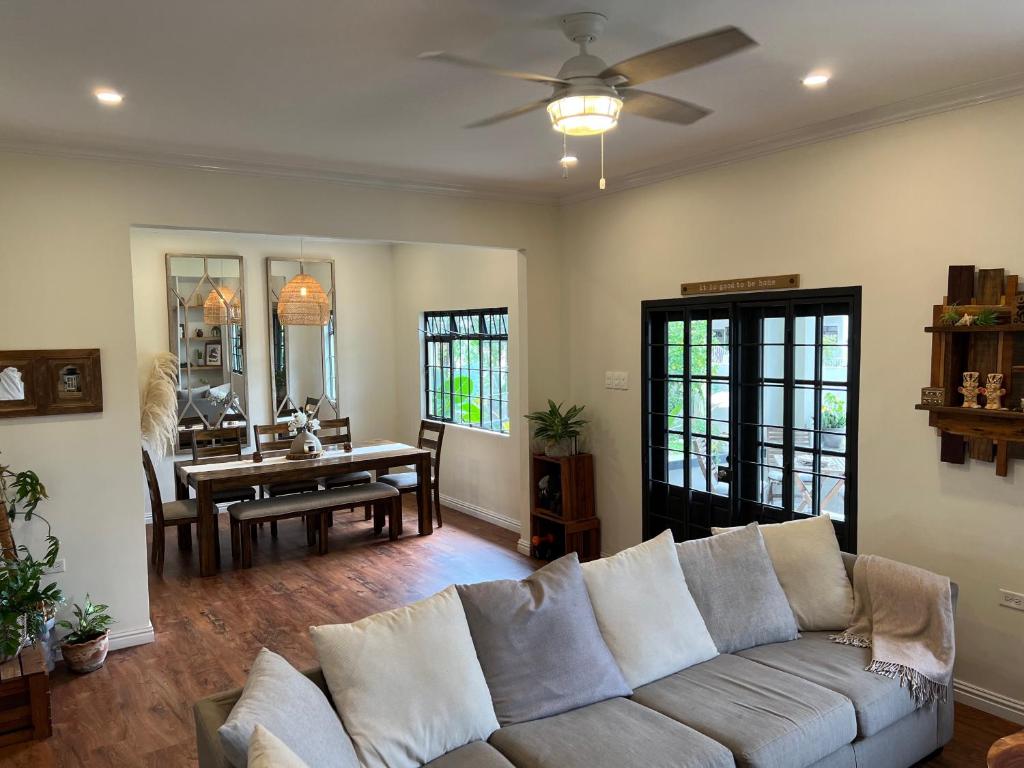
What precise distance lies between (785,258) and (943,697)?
→ 2295mm

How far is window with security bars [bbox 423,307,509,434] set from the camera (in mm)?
6879

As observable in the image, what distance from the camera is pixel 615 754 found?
87.1 inches

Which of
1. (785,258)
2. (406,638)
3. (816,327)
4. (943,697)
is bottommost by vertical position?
(943,697)

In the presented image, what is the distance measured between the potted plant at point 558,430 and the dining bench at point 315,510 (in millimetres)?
1646

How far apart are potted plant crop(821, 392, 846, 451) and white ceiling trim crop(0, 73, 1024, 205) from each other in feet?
4.55

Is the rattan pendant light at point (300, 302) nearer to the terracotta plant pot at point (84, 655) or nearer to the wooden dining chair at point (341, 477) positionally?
the wooden dining chair at point (341, 477)

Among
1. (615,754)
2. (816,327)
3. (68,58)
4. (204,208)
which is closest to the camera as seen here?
(615,754)

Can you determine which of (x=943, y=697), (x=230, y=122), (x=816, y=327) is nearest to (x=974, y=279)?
(x=816, y=327)

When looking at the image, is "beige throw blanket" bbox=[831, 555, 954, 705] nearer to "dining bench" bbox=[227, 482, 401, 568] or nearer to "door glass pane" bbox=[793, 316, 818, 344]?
"door glass pane" bbox=[793, 316, 818, 344]

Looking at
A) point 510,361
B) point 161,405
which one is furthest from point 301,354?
point 510,361

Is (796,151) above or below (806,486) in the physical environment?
above

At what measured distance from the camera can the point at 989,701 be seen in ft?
10.8

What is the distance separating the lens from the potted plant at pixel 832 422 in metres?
3.85

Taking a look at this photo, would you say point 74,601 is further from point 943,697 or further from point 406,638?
point 943,697
